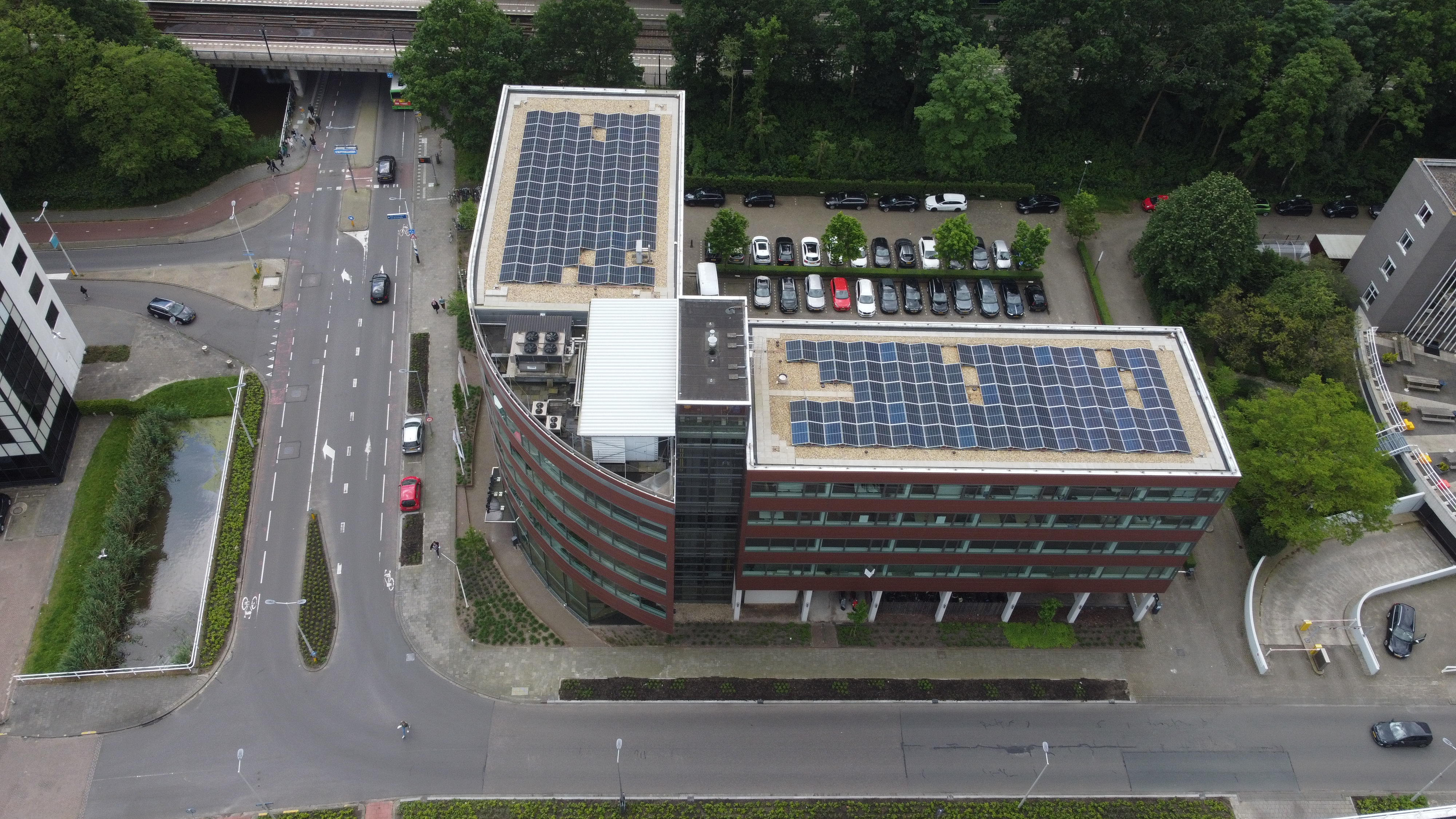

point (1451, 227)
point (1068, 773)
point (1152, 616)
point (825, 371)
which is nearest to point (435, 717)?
point (825, 371)

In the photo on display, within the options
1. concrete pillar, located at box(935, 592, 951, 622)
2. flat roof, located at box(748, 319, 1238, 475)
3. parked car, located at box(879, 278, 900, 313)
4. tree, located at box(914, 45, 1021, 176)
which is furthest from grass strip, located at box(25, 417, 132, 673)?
tree, located at box(914, 45, 1021, 176)

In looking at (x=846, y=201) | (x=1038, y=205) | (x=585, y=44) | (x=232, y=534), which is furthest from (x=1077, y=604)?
(x=585, y=44)

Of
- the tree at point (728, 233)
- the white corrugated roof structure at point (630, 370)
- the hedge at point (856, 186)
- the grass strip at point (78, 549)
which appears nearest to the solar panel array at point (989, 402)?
the white corrugated roof structure at point (630, 370)

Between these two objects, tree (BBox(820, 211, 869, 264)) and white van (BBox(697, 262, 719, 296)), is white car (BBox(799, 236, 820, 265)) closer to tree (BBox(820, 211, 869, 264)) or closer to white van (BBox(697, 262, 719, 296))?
tree (BBox(820, 211, 869, 264))

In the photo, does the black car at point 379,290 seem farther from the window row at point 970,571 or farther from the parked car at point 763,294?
the window row at point 970,571

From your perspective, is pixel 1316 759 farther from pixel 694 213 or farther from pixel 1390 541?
pixel 694 213

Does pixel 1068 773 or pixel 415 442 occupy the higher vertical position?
pixel 415 442

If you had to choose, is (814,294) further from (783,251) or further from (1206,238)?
(1206,238)
